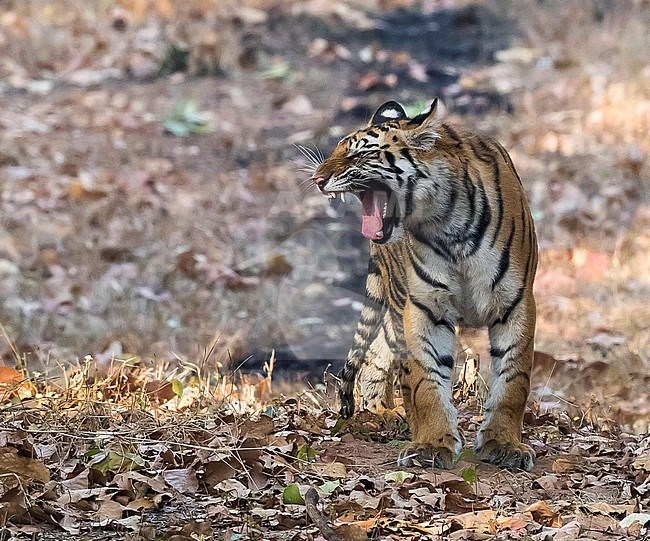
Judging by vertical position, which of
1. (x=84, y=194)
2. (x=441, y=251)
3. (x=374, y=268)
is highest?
(x=441, y=251)

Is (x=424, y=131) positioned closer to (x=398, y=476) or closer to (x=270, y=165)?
(x=398, y=476)

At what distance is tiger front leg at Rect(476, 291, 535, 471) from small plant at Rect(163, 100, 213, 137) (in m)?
6.23

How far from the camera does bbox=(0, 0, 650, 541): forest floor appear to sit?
12.1 ft

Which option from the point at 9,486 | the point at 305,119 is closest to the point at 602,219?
the point at 305,119

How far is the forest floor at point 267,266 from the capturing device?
12.1ft

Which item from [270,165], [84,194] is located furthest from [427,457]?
[270,165]

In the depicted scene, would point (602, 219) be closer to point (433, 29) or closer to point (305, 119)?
point (305, 119)

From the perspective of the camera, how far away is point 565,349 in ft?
21.3

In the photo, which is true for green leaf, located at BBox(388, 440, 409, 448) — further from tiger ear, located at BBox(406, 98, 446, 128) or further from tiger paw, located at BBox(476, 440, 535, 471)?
tiger ear, located at BBox(406, 98, 446, 128)

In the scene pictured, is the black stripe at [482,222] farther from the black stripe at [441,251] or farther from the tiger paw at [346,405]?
the tiger paw at [346,405]

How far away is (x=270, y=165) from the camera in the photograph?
944 cm

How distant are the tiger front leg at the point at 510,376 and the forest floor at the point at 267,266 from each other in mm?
162

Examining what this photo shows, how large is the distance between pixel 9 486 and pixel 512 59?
28.0 ft

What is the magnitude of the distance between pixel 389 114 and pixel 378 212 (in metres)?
0.40
